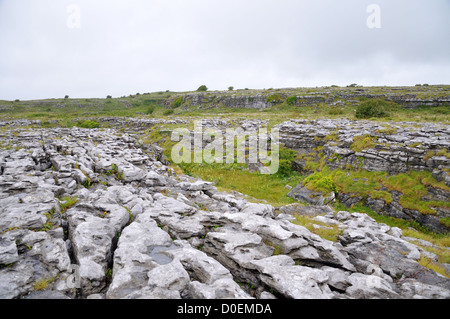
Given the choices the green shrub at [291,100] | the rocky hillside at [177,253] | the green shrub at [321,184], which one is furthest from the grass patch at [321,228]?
the green shrub at [291,100]

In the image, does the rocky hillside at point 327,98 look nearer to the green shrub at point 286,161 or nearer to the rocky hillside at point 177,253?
the green shrub at point 286,161

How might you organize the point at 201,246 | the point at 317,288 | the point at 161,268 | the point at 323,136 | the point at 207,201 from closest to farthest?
the point at 317,288 → the point at 161,268 → the point at 201,246 → the point at 207,201 → the point at 323,136

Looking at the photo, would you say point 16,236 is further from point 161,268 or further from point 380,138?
point 380,138

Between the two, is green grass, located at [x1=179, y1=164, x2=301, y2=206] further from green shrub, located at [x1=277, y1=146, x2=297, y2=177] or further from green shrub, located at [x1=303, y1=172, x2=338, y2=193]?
green shrub, located at [x1=303, y1=172, x2=338, y2=193]

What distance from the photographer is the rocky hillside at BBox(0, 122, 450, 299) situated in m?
6.09

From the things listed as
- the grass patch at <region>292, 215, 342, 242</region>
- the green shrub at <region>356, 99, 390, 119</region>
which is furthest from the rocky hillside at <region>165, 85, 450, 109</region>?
the grass patch at <region>292, 215, 342, 242</region>

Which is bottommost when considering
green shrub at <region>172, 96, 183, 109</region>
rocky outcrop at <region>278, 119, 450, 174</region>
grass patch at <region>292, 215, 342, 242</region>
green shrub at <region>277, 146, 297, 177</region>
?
grass patch at <region>292, 215, 342, 242</region>

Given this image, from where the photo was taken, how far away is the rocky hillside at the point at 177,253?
20.0 feet

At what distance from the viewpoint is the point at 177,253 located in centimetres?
763

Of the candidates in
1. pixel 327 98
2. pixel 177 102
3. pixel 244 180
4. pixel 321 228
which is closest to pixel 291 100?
pixel 327 98

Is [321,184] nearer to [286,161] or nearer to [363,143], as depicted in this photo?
[286,161]
